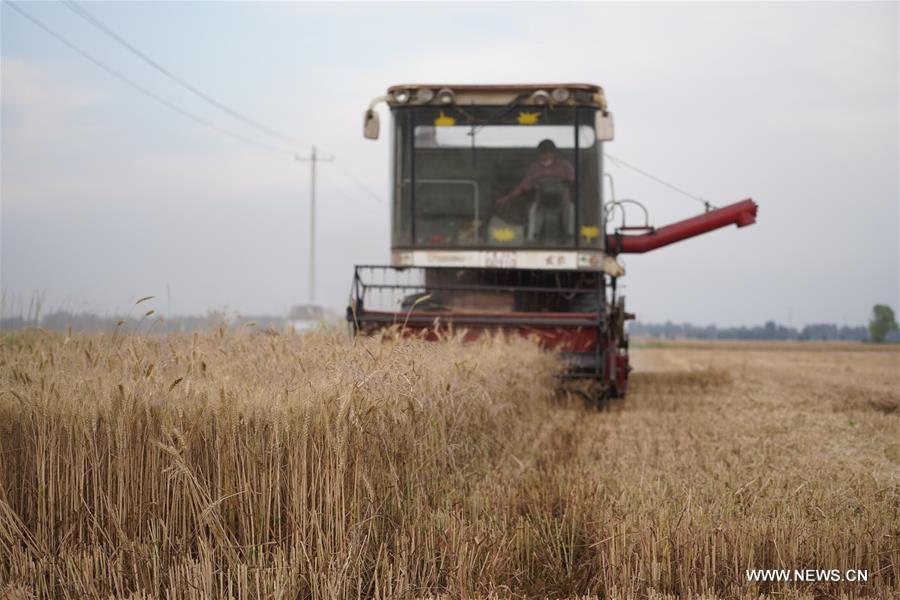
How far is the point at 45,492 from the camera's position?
404 cm

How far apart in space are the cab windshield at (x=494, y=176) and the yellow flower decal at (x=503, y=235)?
11mm

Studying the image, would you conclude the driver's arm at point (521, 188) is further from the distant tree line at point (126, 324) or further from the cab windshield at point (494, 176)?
the distant tree line at point (126, 324)

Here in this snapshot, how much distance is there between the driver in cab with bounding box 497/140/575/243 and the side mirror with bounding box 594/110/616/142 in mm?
582

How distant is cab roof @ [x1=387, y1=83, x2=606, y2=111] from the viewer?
11.0m

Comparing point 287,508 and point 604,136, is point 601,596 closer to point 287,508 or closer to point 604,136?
point 287,508

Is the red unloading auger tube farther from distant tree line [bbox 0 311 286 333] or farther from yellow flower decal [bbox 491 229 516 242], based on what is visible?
distant tree line [bbox 0 311 286 333]

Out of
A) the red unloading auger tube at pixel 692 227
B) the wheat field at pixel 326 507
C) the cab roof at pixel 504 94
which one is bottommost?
the wheat field at pixel 326 507

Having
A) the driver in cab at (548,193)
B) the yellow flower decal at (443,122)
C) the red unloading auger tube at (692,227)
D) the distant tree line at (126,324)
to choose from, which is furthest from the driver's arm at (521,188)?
the distant tree line at (126,324)

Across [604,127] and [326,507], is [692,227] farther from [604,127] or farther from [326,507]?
[326,507]

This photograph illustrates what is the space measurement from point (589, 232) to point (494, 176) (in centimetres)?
123

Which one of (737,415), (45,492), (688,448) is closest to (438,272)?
(737,415)

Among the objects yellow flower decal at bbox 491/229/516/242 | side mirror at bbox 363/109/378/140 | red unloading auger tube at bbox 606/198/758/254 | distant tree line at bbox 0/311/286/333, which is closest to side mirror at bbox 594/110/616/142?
yellow flower decal at bbox 491/229/516/242

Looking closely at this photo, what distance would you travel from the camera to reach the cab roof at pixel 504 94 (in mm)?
10953

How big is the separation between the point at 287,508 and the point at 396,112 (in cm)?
790
